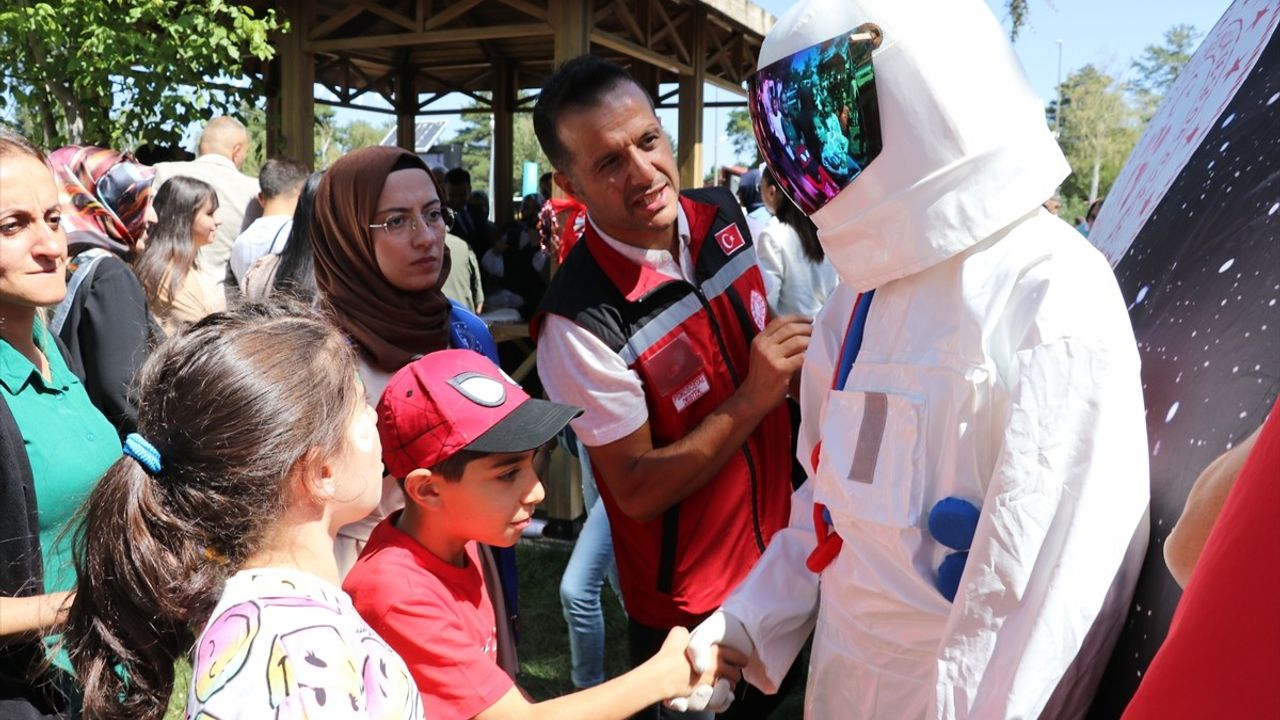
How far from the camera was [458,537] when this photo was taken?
6.86 ft

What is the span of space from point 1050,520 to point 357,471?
41.2 inches

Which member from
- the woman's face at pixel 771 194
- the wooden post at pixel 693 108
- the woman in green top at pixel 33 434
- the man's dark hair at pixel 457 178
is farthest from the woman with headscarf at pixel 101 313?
the man's dark hair at pixel 457 178

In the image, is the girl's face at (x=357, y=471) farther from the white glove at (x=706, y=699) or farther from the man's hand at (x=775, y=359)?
the man's hand at (x=775, y=359)

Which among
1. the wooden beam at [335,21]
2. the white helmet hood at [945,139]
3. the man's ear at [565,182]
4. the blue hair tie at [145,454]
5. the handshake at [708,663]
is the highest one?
the wooden beam at [335,21]

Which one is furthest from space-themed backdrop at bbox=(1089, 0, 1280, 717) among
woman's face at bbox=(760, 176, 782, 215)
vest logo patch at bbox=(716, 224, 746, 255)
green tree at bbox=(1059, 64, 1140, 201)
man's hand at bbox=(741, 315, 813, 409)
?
green tree at bbox=(1059, 64, 1140, 201)

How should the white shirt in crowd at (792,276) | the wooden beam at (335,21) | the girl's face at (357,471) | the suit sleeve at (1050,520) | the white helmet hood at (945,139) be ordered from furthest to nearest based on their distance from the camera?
the wooden beam at (335,21) → the white shirt in crowd at (792,276) → the girl's face at (357,471) → the white helmet hood at (945,139) → the suit sleeve at (1050,520)

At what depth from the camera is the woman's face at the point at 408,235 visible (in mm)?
2756

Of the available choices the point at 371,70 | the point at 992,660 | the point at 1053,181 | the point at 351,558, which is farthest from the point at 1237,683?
the point at 371,70

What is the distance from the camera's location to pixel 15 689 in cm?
206

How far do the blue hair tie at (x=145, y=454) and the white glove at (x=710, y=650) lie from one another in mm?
1008

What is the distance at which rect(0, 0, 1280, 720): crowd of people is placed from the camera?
1.29 metres

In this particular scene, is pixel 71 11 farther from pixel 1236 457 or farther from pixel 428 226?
pixel 1236 457

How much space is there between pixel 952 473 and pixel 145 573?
1191 millimetres

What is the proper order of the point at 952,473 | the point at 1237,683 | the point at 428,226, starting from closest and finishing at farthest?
1. the point at 1237,683
2. the point at 952,473
3. the point at 428,226
